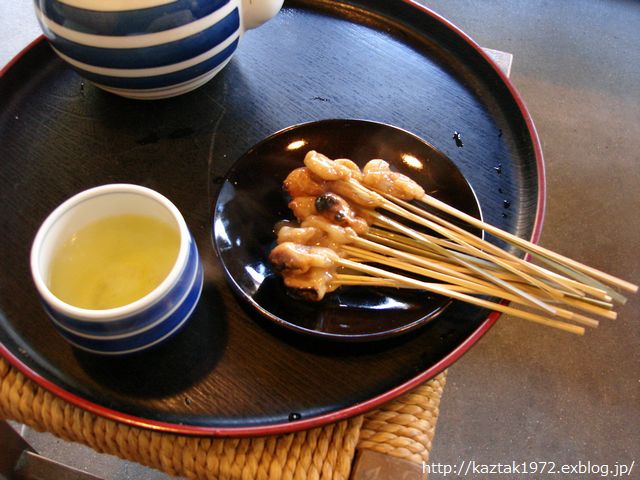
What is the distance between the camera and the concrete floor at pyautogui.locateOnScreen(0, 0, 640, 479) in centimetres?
139

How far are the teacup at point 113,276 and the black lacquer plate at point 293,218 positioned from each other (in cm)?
9

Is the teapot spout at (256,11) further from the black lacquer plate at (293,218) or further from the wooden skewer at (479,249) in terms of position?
the wooden skewer at (479,249)

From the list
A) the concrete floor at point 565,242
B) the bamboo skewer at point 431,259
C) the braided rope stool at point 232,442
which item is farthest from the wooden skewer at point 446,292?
the concrete floor at point 565,242

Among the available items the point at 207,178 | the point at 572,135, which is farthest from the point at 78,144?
the point at 572,135

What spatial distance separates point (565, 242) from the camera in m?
1.69

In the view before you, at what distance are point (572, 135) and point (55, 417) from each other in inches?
70.4

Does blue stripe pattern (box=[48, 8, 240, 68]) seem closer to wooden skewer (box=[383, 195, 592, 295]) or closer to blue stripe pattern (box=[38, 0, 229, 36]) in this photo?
blue stripe pattern (box=[38, 0, 229, 36])

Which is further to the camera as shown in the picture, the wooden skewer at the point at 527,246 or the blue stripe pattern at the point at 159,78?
the blue stripe pattern at the point at 159,78

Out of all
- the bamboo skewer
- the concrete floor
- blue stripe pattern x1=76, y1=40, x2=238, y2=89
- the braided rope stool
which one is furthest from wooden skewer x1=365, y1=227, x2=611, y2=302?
the concrete floor

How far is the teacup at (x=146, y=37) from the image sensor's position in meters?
0.75

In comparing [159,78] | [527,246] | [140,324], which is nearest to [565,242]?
[527,246]

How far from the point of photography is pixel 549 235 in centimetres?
170

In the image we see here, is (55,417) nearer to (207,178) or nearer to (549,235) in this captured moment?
(207,178)

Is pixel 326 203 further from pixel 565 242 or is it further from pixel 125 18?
pixel 565 242
